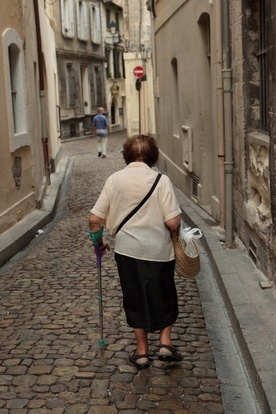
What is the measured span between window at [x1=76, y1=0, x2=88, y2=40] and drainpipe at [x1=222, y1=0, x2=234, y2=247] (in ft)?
103

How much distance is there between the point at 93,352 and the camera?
4.55 metres

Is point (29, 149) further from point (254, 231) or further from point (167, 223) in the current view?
point (167, 223)

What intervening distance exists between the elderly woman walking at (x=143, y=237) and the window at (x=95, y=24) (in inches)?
1470

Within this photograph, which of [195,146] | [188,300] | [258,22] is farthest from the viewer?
[195,146]

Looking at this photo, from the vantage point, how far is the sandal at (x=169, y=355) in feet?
13.9

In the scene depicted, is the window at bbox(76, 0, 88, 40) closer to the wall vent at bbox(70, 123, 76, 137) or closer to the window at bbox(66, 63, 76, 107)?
the window at bbox(66, 63, 76, 107)

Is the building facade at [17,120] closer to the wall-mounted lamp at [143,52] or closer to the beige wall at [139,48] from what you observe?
the beige wall at [139,48]

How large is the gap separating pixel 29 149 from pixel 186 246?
659 cm

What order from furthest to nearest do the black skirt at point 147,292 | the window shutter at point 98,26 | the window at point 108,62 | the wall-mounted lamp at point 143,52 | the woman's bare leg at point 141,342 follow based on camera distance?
1. the window at point 108,62
2. the window shutter at point 98,26
3. the wall-mounted lamp at point 143,52
4. the woman's bare leg at point 141,342
5. the black skirt at point 147,292

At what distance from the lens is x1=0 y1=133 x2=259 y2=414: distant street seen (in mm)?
3766

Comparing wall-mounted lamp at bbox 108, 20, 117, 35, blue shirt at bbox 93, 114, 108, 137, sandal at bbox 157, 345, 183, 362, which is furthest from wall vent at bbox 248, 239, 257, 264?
wall-mounted lamp at bbox 108, 20, 117, 35

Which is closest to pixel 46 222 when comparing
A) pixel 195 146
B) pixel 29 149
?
pixel 29 149

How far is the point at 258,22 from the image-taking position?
6199mm

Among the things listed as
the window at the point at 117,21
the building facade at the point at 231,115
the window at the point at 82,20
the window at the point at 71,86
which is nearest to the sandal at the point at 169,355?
the building facade at the point at 231,115
